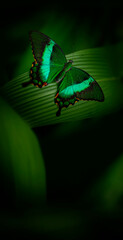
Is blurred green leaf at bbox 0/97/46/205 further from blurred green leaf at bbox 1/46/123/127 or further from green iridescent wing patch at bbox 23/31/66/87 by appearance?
green iridescent wing patch at bbox 23/31/66/87

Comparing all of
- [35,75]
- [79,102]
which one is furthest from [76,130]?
[35,75]

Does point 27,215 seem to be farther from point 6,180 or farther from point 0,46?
point 0,46

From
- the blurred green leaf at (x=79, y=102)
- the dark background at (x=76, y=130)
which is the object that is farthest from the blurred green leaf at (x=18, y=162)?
the dark background at (x=76, y=130)

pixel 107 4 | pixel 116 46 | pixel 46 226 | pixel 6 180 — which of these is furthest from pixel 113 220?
pixel 107 4

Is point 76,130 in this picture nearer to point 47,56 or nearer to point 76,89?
point 76,89

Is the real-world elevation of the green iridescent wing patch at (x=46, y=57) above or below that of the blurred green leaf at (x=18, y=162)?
above

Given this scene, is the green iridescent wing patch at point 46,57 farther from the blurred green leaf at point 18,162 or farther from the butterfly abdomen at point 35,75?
the blurred green leaf at point 18,162
